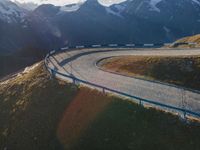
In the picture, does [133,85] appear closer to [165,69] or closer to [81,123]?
[165,69]

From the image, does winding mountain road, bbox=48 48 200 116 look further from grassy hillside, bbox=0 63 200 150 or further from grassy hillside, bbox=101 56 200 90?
grassy hillside, bbox=0 63 200 150

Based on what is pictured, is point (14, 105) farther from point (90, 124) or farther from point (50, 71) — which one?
point (90, 124)

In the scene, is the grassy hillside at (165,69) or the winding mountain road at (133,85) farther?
the grassy hillside at (165,69)

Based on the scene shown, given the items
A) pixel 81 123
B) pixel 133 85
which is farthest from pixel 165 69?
pixel 81 123

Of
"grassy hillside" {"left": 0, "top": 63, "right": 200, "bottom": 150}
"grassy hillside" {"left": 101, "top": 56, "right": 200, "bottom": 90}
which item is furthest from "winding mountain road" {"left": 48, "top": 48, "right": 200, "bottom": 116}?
"grassy hillside" {"left": 0, "top": 63, "right": 200, "bottom": 150}

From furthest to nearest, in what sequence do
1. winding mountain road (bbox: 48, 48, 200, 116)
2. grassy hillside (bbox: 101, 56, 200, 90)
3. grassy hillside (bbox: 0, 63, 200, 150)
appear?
grassy hillside (bbox: 101, 56, 200, 90) → winding mountain road (bbox: 48, 48, 200, 116) → grassy hillside (bbox: 0, 63, 200, 150)

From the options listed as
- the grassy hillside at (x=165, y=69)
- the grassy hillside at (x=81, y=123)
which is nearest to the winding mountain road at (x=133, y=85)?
the grassy hillside at (x=165, y=69)

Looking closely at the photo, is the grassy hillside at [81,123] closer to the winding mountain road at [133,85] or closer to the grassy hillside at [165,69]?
the winding mountain road at [133,85]
